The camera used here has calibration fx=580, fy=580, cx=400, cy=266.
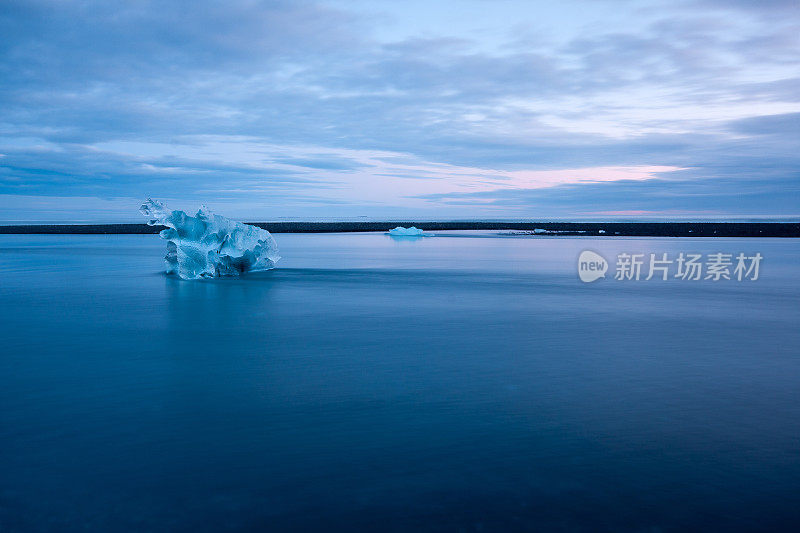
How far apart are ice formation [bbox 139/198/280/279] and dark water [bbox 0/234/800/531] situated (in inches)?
229

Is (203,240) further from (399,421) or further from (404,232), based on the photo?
(404,232)

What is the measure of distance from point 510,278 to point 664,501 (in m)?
13.1

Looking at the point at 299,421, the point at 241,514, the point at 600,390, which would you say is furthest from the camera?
the point at 600,390

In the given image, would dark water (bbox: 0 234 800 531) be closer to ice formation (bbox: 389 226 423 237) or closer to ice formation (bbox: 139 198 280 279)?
ice formation (bbox: 139 198 280 279)

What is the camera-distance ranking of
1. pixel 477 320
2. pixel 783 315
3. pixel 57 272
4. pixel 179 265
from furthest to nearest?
1. pixel 57 272
2. pixel 179 265
3. pixel 783 315
4. pixel 477 320

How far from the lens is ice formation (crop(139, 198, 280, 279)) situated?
15516 millimetres

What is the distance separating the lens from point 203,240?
51.6ft

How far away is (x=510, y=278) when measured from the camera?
53.2 ft

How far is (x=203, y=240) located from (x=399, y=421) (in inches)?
494

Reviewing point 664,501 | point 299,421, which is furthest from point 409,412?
point 664,501

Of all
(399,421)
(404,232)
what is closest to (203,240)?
(399,421)

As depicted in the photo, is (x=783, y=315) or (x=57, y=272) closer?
(x=783, y=315)

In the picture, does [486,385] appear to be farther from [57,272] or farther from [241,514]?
[57,272]

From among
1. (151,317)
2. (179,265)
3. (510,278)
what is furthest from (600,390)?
(179,265)
